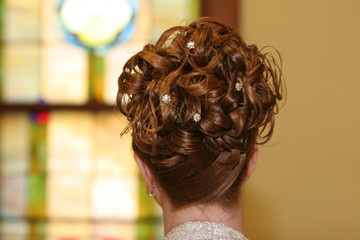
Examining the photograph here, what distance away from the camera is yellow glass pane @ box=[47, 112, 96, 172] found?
10.2 feet

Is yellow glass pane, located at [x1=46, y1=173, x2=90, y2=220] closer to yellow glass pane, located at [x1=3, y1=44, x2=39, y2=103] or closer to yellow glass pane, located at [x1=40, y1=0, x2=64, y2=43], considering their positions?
yellow glass pane, located at [x1=3, y1=44, x2=39, y2=103]

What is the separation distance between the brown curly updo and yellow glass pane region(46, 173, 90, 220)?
71.5 inches

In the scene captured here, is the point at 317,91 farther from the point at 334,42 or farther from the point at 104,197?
the point at 104,197

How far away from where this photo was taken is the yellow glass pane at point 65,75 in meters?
3.13

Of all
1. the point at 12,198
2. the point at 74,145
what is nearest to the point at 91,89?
the point at 74,145

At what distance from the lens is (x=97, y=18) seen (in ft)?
10.2

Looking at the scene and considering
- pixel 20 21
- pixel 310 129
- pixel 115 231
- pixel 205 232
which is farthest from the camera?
pixel 20 21

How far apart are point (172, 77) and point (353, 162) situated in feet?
5.59

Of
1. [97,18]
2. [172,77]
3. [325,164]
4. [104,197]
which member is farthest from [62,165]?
[172,77]

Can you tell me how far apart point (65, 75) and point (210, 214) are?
2.01 meters

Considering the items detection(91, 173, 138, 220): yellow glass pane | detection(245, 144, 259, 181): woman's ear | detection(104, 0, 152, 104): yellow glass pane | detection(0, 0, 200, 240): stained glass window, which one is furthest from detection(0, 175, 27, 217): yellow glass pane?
detection(245, 144, 259, 181): woman's ear

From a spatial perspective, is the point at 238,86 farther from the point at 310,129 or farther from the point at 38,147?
the point at 38,147

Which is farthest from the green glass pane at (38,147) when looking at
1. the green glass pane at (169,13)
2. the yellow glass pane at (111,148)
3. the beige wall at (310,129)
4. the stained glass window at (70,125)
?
the beige wall at (310,129)

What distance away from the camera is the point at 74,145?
3.10 m
